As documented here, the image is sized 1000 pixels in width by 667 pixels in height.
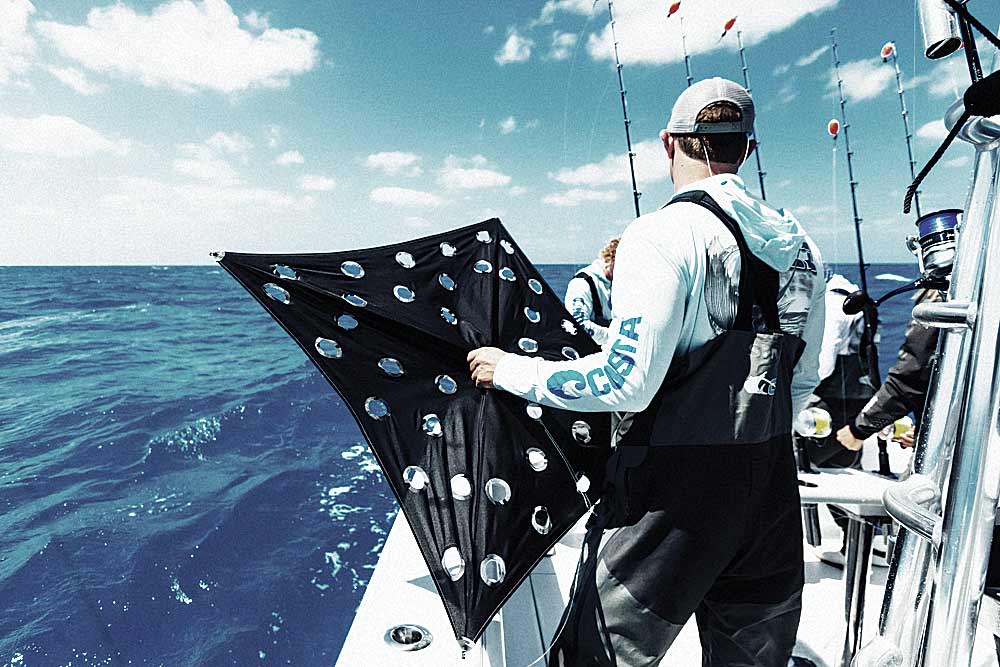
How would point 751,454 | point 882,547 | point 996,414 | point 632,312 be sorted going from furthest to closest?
point 882,547 → point 751,454 → point 632,312 → point 996,414

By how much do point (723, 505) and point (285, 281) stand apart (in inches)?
45.6

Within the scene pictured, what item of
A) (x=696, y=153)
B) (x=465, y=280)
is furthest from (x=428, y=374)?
(x=696, y=153)

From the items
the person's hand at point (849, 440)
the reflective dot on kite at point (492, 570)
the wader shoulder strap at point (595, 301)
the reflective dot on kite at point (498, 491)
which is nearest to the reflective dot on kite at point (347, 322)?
the reflective dot on kite at point (498, 491)

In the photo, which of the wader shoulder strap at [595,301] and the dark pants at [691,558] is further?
the wader shoulder strap at [595,301]

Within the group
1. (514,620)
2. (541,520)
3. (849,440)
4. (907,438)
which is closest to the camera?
(541,520)

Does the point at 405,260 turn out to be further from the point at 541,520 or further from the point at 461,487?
the point at 541,520

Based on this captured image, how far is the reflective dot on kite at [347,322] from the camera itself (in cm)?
147

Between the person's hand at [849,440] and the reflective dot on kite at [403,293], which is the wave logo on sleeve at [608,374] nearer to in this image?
the reflective dot on kite at [403,293]

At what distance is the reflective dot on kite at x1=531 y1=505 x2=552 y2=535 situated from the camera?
4.80 feet

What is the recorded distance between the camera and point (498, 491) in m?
1.44

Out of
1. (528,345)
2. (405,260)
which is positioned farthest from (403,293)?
(528,345)

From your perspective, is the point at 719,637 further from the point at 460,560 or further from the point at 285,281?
the point at 285,281

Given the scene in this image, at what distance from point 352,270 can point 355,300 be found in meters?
0.14

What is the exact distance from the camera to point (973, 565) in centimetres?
63
